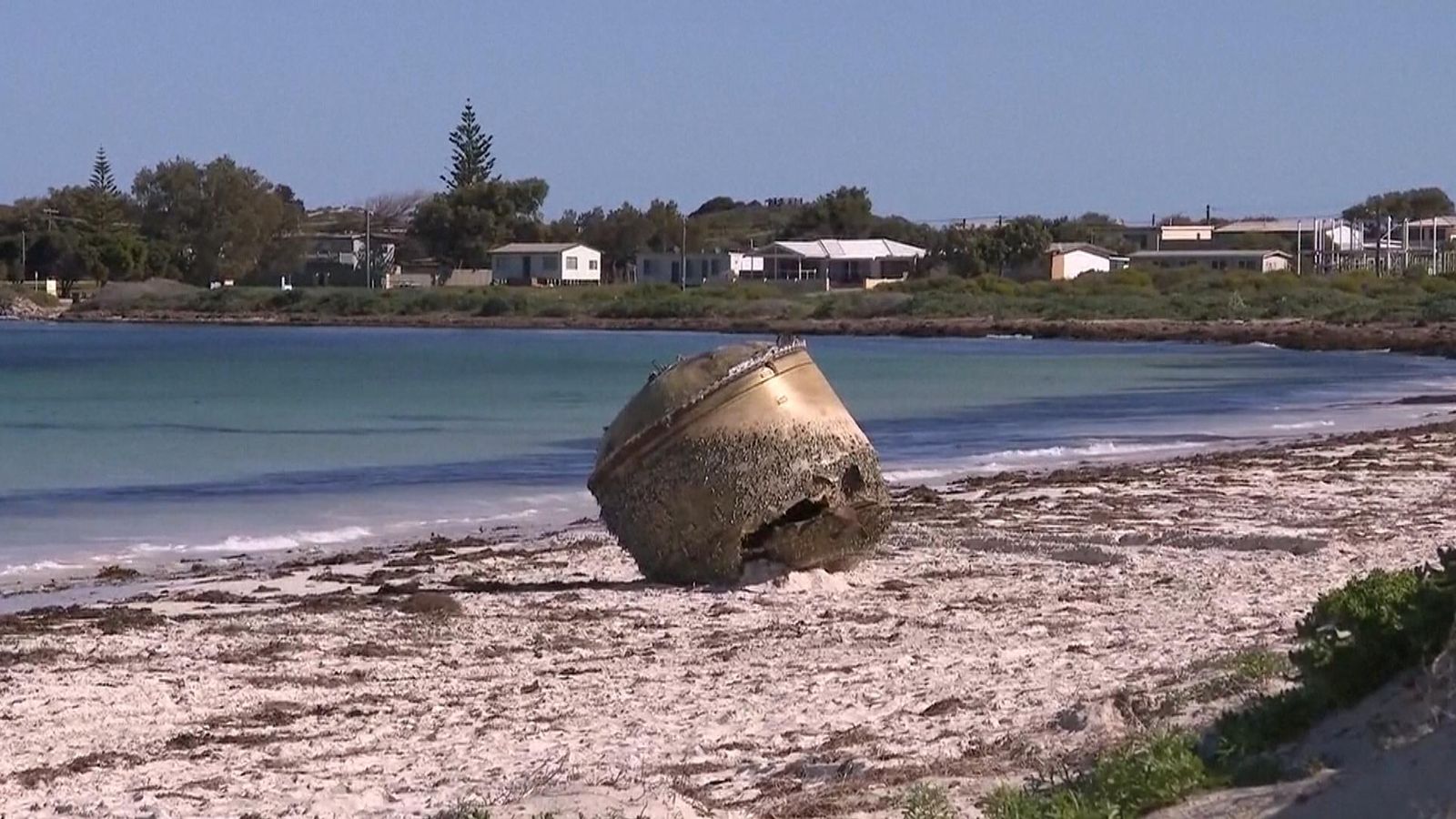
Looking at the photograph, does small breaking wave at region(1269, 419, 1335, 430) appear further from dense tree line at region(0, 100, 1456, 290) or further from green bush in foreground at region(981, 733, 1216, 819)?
dense tree line at region(0, 100, 1456, 290)

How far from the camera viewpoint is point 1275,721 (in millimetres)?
6984

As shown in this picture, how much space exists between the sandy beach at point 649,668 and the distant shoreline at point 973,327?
54241mm

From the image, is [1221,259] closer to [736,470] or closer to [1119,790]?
[736,470]

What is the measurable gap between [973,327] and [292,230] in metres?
69.1

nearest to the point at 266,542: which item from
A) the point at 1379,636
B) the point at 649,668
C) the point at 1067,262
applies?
the point at 649,668

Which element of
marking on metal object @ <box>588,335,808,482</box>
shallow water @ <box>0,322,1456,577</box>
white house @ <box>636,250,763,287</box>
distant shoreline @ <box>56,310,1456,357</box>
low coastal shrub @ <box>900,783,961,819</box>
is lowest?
shallow water @ <box>0,322,1456,577</box>

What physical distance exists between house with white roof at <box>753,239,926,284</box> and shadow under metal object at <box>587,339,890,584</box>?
392 feet

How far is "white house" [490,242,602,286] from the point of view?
134 m

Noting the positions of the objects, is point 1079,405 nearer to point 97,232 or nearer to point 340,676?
point 340,676

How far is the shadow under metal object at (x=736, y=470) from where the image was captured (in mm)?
12766

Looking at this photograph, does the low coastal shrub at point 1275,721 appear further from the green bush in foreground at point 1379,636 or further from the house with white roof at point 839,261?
the house with white roof at point 839,261

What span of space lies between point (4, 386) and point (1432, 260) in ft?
334

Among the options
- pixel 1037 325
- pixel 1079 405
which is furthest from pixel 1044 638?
pixel 1037 325


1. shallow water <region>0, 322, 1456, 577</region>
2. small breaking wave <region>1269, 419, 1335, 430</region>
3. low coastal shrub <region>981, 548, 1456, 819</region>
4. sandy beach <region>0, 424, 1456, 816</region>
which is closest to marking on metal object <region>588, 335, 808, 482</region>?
sandy beach <region>0, 424, 1456, 816</region>
